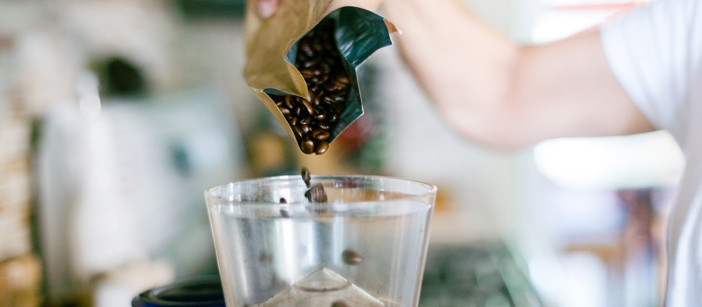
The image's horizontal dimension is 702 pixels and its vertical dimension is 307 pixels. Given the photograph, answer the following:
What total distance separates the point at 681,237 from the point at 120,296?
874 mm

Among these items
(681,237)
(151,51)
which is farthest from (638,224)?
(151,51)

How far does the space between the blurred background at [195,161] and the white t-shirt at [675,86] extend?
83cm

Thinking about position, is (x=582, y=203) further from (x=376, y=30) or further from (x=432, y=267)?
(x=376, y=30)

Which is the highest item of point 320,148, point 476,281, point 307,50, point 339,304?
point 307,50

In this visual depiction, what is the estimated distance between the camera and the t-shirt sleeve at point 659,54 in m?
0.69

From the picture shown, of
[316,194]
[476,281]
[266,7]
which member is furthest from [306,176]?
[476,281]

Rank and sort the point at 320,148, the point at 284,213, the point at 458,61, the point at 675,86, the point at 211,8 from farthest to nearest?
1. the point at 211,8
2. the point at 458,61
3. the point at 675,86
4. the point at 320,148
5. the point at 284,213

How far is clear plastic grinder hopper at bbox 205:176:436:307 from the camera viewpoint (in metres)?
0.35

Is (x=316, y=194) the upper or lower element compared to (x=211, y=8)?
lower

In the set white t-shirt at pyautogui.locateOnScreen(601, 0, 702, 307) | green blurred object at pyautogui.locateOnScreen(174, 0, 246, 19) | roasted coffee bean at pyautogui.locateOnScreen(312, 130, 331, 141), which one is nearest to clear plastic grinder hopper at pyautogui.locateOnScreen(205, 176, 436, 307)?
roasted coffee bean at pyautogui.locateOnScreen(312, 130, 331, 141)

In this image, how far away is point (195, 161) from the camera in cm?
135

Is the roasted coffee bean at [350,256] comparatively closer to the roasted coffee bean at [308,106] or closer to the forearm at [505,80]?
the roasted coffee bean at [308,106]

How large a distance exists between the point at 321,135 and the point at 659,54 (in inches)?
23.2

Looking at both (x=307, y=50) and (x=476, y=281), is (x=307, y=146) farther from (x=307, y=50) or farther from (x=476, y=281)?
(x=476, y=281)
